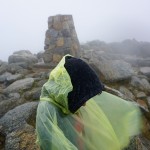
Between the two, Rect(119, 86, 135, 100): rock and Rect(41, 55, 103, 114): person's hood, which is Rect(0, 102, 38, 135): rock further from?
Rect(41, 55, 103, 114): person's hood

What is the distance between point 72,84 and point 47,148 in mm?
523

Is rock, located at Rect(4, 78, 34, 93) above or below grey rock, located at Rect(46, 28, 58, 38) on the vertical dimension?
below

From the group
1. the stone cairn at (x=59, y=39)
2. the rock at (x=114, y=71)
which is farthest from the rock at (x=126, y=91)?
the stone cairn at (x=59, y=39)

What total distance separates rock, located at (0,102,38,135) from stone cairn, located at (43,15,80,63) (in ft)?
18.3

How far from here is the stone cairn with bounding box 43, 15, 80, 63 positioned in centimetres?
1260

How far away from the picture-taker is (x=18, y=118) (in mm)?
6789

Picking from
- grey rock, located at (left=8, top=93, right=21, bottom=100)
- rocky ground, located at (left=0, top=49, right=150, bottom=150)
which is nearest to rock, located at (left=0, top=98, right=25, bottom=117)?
rocky ground, located at (left=0, top=49, right=150, bottom=150)

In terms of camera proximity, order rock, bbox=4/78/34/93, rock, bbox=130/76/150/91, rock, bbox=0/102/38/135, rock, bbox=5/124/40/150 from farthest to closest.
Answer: rock, bbox=130/76/150/91
rock, bbox=4/78/34/93
rock, bbox=0/102/38/135
rock, bbox=5/124/40/150

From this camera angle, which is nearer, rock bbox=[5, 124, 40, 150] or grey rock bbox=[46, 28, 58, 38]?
rock bbox=[5, 124, 40, 150]

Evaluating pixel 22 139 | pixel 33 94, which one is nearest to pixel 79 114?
pixel 22 139

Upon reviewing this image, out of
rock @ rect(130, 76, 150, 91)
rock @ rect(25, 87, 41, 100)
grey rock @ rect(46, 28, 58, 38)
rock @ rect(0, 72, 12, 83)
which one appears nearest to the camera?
rock @ rect(25, 87, 41, 100)

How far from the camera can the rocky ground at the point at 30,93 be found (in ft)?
20.7

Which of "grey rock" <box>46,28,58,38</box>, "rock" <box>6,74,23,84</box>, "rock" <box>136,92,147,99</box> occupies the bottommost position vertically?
"rock" <box>136,92,147,99</box>

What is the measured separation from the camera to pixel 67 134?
2625 millimetres
